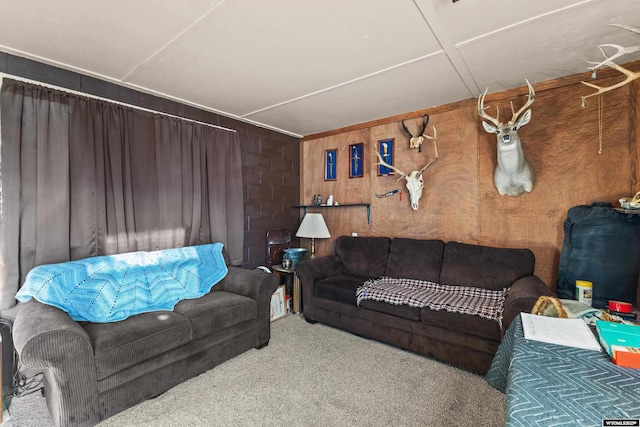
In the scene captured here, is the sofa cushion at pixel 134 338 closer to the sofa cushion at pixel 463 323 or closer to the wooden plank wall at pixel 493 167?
the sofa cushion at pixel 463 323

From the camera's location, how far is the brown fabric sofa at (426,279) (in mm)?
2260

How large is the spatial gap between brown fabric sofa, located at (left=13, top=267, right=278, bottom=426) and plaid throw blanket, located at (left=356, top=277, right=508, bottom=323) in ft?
3.72

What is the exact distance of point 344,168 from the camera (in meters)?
4.09

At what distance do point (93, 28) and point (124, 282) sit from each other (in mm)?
1796

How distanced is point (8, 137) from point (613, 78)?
4.65 metres

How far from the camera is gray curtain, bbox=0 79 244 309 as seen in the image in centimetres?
209

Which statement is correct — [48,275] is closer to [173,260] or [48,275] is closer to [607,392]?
[173,260]

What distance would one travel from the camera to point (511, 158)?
2631mm

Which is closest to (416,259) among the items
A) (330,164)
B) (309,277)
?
(309,277)

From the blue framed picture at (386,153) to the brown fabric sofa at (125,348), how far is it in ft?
7.06

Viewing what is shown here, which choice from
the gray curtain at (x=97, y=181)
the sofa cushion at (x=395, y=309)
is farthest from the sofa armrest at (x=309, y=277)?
the gray curtain at (x=97, y=181)

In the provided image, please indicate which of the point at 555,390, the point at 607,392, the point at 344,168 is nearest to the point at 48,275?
the point at 555,390

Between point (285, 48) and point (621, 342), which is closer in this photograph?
point (621, 342)

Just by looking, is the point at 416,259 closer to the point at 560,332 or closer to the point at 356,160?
the point at 356,160
